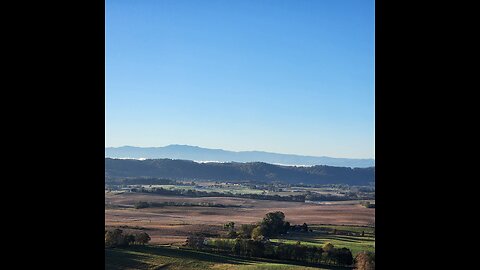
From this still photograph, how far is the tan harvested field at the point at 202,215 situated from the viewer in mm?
3818

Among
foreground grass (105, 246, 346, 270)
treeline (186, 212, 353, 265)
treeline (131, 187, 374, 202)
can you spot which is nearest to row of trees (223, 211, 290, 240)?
treeline (186, 212, 353, 265)

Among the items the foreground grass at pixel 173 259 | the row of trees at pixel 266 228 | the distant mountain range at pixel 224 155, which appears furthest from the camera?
the distant mountain range at pixel 224 155

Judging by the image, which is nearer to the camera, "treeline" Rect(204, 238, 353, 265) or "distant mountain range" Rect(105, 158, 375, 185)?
"treeline" Rect(204, 238, 353, 265)

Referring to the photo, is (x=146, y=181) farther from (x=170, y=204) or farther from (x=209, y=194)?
(x=209, y=194)

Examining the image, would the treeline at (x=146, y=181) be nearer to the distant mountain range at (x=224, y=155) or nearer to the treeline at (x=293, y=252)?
the distant mountain range at (x=224, y=155)

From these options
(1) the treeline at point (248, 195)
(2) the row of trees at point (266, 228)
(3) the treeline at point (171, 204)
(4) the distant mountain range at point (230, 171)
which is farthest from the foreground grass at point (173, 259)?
(4) the distant mountain range at point (230, 171)

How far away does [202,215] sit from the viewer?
15.2 ft

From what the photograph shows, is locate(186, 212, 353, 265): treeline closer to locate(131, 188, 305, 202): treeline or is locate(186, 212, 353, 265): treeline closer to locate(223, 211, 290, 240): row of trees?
locate(223, 211, 290, 240): row of trees

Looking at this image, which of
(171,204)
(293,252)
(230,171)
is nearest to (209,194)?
(171,204)

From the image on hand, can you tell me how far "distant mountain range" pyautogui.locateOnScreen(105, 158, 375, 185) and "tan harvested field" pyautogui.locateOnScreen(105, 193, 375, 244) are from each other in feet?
2.53

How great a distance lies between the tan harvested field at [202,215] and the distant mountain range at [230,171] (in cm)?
77

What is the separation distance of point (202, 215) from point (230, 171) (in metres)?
1.82

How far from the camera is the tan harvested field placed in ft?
12.5
